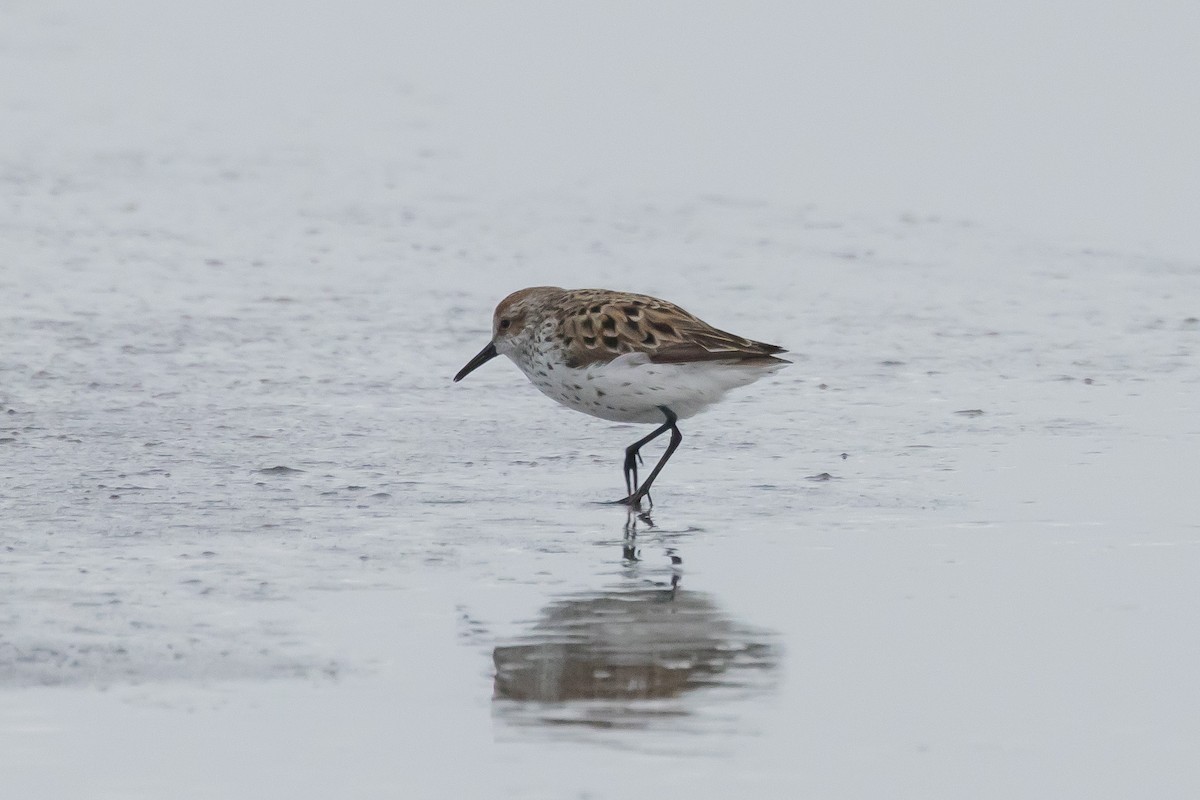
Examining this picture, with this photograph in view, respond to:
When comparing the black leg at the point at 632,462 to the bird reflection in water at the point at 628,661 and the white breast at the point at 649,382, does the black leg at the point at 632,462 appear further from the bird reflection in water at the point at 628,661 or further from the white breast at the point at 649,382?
the bird reflection in water at the point at 628,661

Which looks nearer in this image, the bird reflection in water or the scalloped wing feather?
the bird reflection in water

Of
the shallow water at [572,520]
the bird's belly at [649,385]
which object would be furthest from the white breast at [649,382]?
the shallow water at [572,520]

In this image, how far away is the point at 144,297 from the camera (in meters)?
10.6

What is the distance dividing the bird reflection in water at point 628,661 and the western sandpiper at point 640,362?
1676 mm

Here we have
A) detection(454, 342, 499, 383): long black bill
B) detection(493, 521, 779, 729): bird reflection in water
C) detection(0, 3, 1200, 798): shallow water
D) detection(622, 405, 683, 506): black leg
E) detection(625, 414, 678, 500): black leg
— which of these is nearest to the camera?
detection(0, 3, 1200, 798): shallow water

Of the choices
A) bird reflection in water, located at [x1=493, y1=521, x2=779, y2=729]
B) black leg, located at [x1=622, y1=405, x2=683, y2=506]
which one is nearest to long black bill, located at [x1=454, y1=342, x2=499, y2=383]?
black leg, located at [x1=622, y1=405, x2=683, y2=506]

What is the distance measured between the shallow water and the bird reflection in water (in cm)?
2

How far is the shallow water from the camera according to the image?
4.45 m

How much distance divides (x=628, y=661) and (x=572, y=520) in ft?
5.65

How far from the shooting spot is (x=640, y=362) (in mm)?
7410

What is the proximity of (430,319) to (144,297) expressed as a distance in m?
1.57

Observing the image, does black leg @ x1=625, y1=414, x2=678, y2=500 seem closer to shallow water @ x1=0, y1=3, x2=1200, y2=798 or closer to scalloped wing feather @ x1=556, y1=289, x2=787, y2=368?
shallow water @ x1=0, y1=3, x2=1200, y2=798

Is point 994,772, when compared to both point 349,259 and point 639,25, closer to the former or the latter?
point 349,259

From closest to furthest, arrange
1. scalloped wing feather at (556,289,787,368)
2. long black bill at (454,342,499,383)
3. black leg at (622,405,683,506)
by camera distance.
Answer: black leg at (622,405,683,506) < scalloped wing feather at (556,289,787,368) < long black bill at (454,342,499,383)
